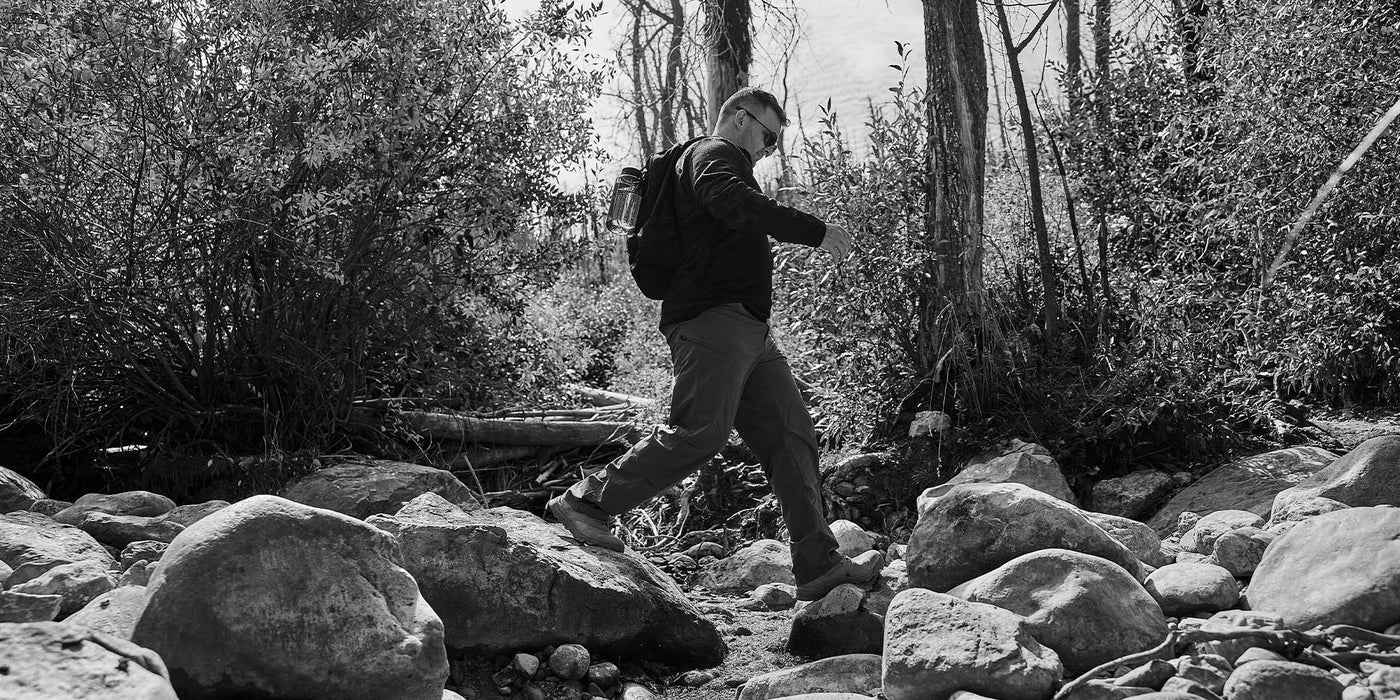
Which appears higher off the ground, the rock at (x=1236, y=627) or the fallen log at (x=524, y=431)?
the fallen log at (x=524, y=431)

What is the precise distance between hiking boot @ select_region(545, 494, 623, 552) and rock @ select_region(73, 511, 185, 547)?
1.58 meters

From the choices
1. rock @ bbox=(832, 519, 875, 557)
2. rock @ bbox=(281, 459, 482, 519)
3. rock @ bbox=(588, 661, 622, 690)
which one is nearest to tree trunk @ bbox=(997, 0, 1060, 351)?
rock @ bbox=(832, 519, 875, 557)

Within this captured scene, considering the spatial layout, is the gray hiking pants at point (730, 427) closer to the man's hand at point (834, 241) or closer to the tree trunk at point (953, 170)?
the man's hand at point (834, 241)

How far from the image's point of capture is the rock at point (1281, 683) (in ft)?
9.07

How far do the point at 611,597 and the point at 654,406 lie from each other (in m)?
3.90

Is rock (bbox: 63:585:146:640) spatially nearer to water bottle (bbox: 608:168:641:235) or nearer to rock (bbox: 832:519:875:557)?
water bottle (bbox: 608:168:641:235)

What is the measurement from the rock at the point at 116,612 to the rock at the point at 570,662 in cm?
132

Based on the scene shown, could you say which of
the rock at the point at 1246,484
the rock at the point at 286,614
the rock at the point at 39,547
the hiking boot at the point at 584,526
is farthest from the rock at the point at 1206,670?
the rock at the point at 39,547

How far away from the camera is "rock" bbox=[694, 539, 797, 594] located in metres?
5.35

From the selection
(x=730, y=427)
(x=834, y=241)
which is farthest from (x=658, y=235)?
(x=730, y=427)

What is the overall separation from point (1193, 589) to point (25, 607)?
3.48 meters

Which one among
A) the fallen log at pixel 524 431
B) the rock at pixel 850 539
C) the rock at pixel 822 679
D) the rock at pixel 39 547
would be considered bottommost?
the rock at pixel 822 679

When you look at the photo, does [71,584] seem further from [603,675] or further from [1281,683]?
[1281,683]

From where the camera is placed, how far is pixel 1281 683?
9.15 ft
